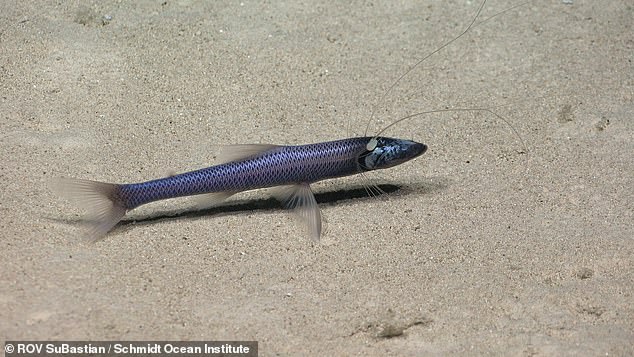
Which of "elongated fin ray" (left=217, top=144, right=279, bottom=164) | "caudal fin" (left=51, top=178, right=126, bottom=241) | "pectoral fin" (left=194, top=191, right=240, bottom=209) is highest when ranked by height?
"elongated fin ray" (left=217, top=144, right=279, bottom=164)

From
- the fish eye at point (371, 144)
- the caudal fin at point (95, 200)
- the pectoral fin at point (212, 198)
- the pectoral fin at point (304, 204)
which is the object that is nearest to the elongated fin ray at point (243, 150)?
the pectoral fin at point (212, 198)

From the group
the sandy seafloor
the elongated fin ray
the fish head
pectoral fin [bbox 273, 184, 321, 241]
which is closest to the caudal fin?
the sandy seafloor

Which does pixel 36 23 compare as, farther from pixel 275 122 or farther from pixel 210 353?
pixel 210 353

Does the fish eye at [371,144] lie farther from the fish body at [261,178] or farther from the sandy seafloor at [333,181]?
the sandy seafloor at [333,181]

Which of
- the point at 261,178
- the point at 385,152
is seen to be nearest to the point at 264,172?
the point at 261,178

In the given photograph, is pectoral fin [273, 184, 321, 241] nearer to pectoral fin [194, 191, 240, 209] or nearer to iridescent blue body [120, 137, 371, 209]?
iridescent blue body [120, 137, 371, 209]

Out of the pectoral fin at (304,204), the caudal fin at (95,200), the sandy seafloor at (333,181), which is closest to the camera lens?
the sandy seafloor at (333,181)

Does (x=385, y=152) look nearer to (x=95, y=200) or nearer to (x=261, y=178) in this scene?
(x=261, y=178)
